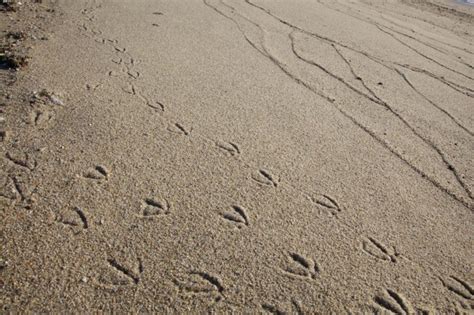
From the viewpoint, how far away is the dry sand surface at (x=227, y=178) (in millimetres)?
1627

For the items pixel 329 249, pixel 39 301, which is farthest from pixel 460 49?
pixel 39 301

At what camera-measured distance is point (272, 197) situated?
2109 mm

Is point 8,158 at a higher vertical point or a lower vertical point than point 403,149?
lower

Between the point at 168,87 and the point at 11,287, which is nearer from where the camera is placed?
the point at 11,287

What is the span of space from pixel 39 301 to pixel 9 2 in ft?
13.5

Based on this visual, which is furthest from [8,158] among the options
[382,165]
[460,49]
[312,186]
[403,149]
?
[460,49]

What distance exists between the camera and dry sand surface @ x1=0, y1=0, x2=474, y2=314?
5.34 ft

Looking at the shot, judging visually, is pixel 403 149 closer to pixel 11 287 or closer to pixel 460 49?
pixel 11 287

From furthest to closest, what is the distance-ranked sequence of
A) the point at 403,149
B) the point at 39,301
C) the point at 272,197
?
the point at 403,149 < the point at 272,197 < the point at 39,301

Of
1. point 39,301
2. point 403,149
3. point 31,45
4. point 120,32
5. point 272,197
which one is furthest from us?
point 120,32

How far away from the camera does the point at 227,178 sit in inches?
86.7

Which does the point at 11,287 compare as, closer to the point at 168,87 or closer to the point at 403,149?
the point at 168,87

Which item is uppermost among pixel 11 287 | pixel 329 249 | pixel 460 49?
pixel 460 49

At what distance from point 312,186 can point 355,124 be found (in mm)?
920
